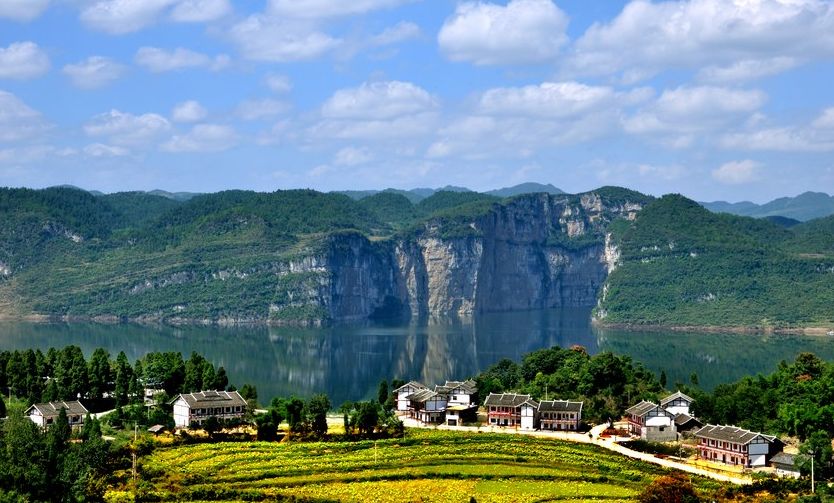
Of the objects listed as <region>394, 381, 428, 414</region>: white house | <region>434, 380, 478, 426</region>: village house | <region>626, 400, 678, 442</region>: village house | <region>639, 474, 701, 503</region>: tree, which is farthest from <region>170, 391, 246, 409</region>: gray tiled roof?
<region>639, 474, 701, 503</region>: tree

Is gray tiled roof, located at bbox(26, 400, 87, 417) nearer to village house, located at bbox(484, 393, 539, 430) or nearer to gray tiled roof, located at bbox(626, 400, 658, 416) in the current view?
village house, located at bbox(484, 393, 539, 430)

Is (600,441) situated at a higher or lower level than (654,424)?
lower

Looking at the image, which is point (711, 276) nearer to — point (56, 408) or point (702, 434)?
point (702, 434)

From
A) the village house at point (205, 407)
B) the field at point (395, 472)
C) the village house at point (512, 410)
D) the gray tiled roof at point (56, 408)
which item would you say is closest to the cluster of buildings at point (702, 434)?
the field at point (395, 472)

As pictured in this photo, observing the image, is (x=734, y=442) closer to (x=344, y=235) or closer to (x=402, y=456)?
(x=402, y=456)

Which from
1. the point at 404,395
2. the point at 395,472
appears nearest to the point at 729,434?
the point at 395,472

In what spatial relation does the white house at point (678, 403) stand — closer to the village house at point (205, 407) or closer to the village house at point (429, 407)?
the village house at point (429, 407)

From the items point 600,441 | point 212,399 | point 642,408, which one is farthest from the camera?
point 212,399
